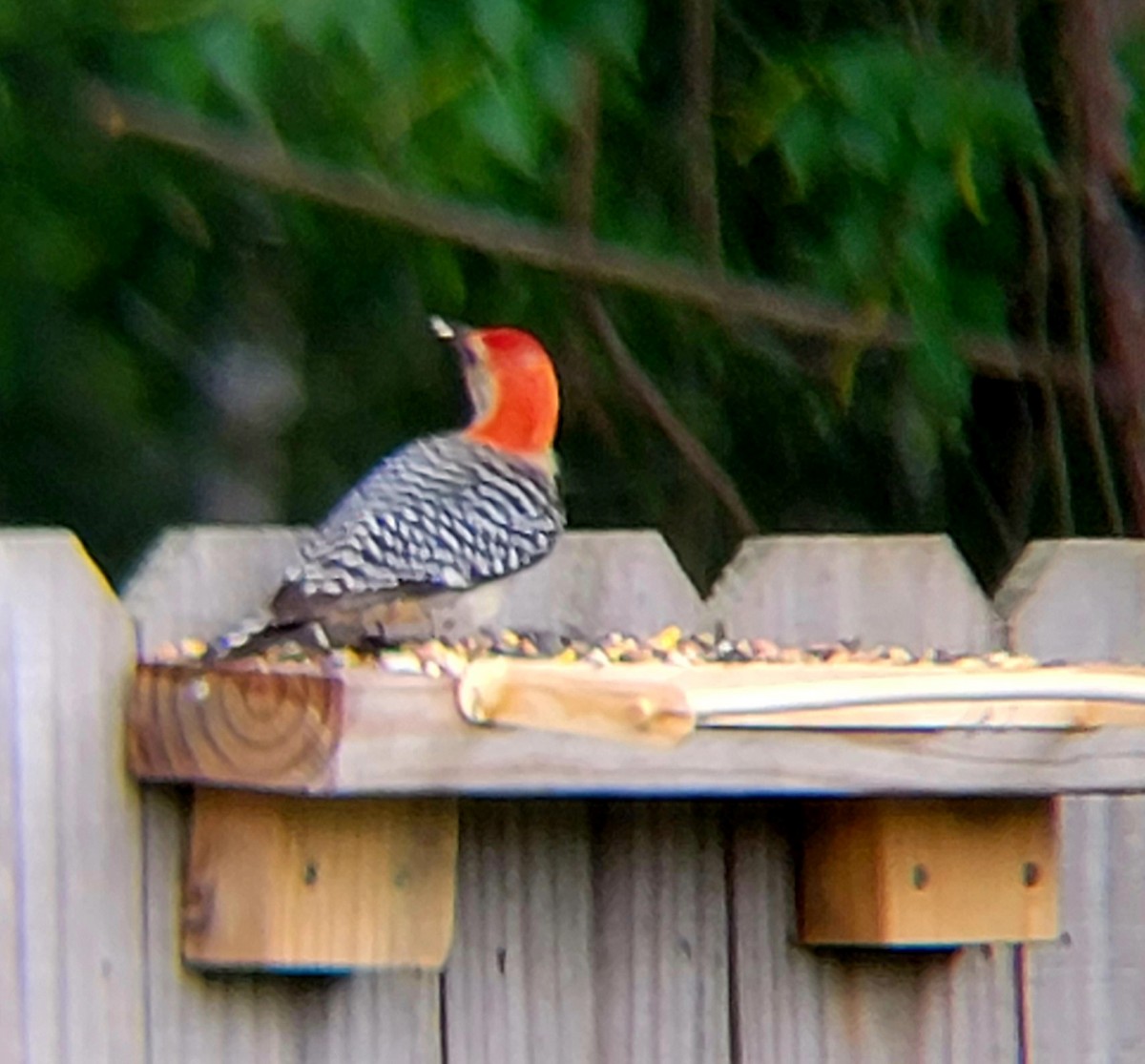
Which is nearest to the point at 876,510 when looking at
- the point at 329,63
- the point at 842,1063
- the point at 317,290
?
the point at 317,290

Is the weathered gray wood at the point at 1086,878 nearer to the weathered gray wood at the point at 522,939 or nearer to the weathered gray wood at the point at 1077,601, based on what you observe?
the weathered gray wood at the point at 1077,601

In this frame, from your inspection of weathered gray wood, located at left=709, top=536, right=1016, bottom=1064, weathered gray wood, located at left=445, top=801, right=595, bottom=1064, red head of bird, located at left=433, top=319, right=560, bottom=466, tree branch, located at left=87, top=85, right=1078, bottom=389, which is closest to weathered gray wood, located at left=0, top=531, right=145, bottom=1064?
weathered gray wood, located at left=445, top=801, right=595, bottom=1064

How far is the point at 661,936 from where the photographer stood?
2.23 m

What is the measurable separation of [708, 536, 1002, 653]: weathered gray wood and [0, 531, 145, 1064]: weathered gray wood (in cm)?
61

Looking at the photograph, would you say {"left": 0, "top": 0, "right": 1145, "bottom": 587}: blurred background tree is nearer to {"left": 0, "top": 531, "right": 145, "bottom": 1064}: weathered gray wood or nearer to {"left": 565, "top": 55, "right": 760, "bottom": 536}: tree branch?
{"left": 565, "top": 55, "right": 760, "bottom": 536}: tree branch

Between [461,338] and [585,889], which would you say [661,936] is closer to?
[585,889]

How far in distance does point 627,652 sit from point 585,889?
0.20m

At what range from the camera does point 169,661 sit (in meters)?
2.01

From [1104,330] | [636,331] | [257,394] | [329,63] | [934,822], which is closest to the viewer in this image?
[934,822]

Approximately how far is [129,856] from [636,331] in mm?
1808

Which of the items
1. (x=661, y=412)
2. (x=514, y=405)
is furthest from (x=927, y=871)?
(x=661, y=412)

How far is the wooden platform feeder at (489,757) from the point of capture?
6.07 ft

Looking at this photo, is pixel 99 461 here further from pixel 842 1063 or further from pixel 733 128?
pixel 842 1063

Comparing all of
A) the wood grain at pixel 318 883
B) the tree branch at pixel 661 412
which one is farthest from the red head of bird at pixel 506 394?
the wood grain at pixel 318 883
